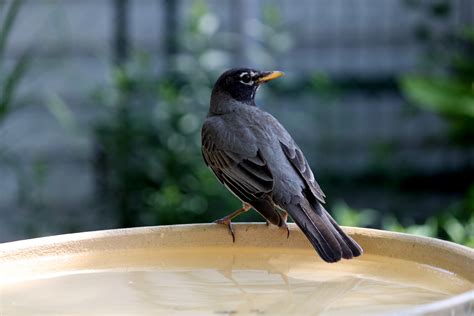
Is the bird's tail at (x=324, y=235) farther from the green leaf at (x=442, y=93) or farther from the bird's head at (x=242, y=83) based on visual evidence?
the green leaf at (x=442, y=93)

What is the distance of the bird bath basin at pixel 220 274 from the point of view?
288 cm

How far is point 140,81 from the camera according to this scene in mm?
7797

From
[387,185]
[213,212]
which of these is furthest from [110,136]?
[387,185]

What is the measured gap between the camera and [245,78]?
515 centimetres

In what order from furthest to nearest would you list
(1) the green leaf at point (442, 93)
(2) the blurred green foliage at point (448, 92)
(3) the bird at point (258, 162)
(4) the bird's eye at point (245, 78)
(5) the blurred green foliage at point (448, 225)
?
(1) the green leaf at point (442, 93), (2) the blurred green foliage at point (448, 92), (5) the blurred green foliage at point (448, 225), (4) the bird's eye at point (245, 78), (3) the bird at point (258, 162)

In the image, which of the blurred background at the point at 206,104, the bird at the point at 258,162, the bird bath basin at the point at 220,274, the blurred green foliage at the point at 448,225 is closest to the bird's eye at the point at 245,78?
the bird at the point at 258,162

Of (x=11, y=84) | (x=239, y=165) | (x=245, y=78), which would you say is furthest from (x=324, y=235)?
(x=11, y=84)

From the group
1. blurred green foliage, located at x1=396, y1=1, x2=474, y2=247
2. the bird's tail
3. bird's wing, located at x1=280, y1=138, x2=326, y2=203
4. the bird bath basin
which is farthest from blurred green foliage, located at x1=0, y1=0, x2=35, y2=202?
the bird bath basin

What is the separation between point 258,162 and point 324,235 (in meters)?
1.02

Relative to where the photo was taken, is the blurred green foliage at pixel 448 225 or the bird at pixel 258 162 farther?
the blurred green foliage at pixel 448 225

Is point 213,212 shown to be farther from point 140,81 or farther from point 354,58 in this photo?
point 354,58

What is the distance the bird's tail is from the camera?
11.0ft

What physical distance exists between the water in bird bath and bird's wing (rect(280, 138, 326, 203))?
2.12 ft

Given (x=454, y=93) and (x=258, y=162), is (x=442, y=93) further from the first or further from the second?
(x=258, y=162)
